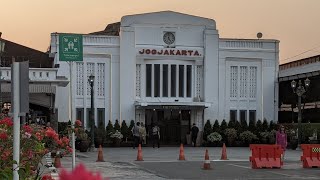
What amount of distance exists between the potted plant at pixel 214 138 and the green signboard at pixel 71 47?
26463 millimetres

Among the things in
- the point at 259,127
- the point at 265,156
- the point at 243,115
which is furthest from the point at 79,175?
the point at 243,115

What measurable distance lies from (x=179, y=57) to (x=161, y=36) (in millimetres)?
1980

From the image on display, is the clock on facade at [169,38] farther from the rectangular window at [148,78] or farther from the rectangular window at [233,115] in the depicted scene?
the rectangular window at [233,115]

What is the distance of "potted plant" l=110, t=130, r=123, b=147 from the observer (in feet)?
127

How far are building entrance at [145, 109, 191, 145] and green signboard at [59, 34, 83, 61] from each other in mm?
27329

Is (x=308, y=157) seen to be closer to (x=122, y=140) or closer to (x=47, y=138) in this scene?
(x=47, y=138)

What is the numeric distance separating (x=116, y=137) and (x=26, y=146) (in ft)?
99.0

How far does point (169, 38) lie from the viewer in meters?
41.6

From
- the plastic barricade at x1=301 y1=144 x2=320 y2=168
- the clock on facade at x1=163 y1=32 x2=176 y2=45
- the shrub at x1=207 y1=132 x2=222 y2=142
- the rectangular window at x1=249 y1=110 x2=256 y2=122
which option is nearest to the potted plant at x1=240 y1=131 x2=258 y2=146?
the shrub at x1=207 y1=132 x2=222 y2=142

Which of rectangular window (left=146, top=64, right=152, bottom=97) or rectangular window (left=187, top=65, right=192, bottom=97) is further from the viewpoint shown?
rectangular window (left=187, top=65, right=192, bottom=97)

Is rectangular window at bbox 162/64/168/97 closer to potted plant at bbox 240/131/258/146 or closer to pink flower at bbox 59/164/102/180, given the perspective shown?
potted plant at bbox 240/131/258/146

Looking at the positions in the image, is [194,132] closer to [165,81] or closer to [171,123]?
[171,123]

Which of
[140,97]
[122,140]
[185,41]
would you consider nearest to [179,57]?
[185,41]

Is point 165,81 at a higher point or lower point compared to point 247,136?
higher
